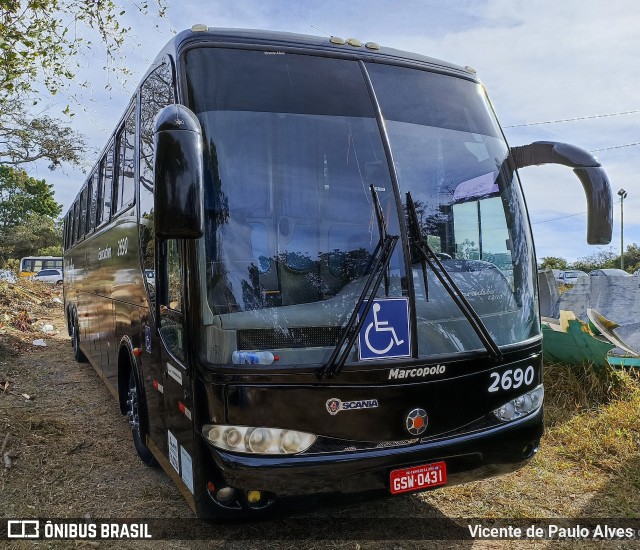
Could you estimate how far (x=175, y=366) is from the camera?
3.54 meters

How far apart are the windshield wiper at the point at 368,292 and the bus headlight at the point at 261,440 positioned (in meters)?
0.36

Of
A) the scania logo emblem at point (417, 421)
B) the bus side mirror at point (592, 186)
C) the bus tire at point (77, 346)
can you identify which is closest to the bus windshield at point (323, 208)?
the scania logo emblem at point (417, 421)

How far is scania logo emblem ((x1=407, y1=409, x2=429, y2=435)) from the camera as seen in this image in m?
3.19

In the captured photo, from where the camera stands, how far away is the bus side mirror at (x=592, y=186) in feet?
12.3

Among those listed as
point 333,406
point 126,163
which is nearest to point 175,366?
point 333,406

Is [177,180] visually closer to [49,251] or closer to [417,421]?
[417,421]

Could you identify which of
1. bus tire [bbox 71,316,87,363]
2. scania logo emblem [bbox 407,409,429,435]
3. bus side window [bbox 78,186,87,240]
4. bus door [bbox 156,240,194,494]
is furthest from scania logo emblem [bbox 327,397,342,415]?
bus tire [bbox 71,316,87,363]

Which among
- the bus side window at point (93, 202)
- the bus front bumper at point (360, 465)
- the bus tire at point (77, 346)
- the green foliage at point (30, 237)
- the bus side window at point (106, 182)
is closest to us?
the bus front bumper at point (360, 465)

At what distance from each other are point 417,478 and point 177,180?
6.89ft

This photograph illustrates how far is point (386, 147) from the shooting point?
3.44 m

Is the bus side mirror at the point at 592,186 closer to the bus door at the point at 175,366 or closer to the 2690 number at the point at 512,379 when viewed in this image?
the 2690 number at the point at 512,379

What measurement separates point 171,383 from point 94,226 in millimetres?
4262

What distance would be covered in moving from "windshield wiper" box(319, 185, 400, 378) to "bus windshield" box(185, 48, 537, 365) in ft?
0.12

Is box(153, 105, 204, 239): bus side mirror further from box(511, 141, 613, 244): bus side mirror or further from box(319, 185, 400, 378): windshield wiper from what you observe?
box(511, 141, 613, 244): bus side mirror
